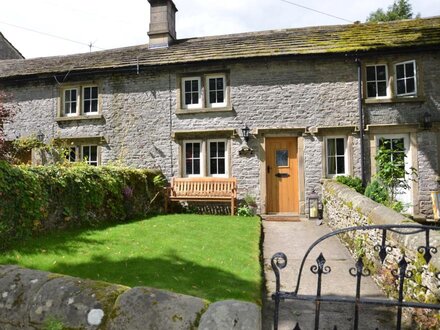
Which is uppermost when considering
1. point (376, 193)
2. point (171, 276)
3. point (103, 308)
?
point (376, 193)

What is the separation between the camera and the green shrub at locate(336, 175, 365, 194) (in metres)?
10.3

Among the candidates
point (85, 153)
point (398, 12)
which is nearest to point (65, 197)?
point (85, 153)

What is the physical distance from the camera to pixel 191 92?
1236 cm

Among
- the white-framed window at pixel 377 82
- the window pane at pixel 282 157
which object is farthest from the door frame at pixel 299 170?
the white-framed window at pixel 377 82

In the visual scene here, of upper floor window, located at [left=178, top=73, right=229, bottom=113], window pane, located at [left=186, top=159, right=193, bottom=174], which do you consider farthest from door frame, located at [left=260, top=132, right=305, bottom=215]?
window pane, located at [left=186, top=159, right=193, bottom=174]

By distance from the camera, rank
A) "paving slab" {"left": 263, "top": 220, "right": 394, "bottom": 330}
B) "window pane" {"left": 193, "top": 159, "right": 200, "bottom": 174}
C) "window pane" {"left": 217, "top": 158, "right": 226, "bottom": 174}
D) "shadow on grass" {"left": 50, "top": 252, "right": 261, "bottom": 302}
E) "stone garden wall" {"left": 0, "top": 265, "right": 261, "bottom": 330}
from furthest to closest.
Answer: "window pane" {"left": 193, "top": 159, "right": 200, "bottom": 174} < "window pane" {"left": 217, "top": 158, "right": 226, "bottom": 174} < "shadow on grass" {"left": 50, "top": 252, "right": 261, "bottom": 302} < "paving slab" {"left": 263, "top": 220, "right": 394, "bottom": 330} < "stone garden wall" {"left": 0, "top": 265, "right": 261, "bottom": 330}

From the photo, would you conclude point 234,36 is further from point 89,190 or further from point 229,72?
point 89,190

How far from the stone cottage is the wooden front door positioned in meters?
0.03

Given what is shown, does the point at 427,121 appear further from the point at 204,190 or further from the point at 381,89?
the point at 204,190

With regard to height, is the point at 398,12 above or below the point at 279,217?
above

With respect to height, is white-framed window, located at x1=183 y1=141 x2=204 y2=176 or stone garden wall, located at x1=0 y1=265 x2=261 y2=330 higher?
white-framed window, located at x1=183 y1=141 x2=204 y2=176

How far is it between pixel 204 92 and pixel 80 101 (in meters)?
5.27

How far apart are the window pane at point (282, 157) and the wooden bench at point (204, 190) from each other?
167 cm

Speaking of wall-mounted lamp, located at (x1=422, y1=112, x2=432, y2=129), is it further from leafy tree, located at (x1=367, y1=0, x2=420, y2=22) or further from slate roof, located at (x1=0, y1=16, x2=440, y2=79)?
leafy tree, located at (x1=367, y1=0, x2=420, y2=22)
